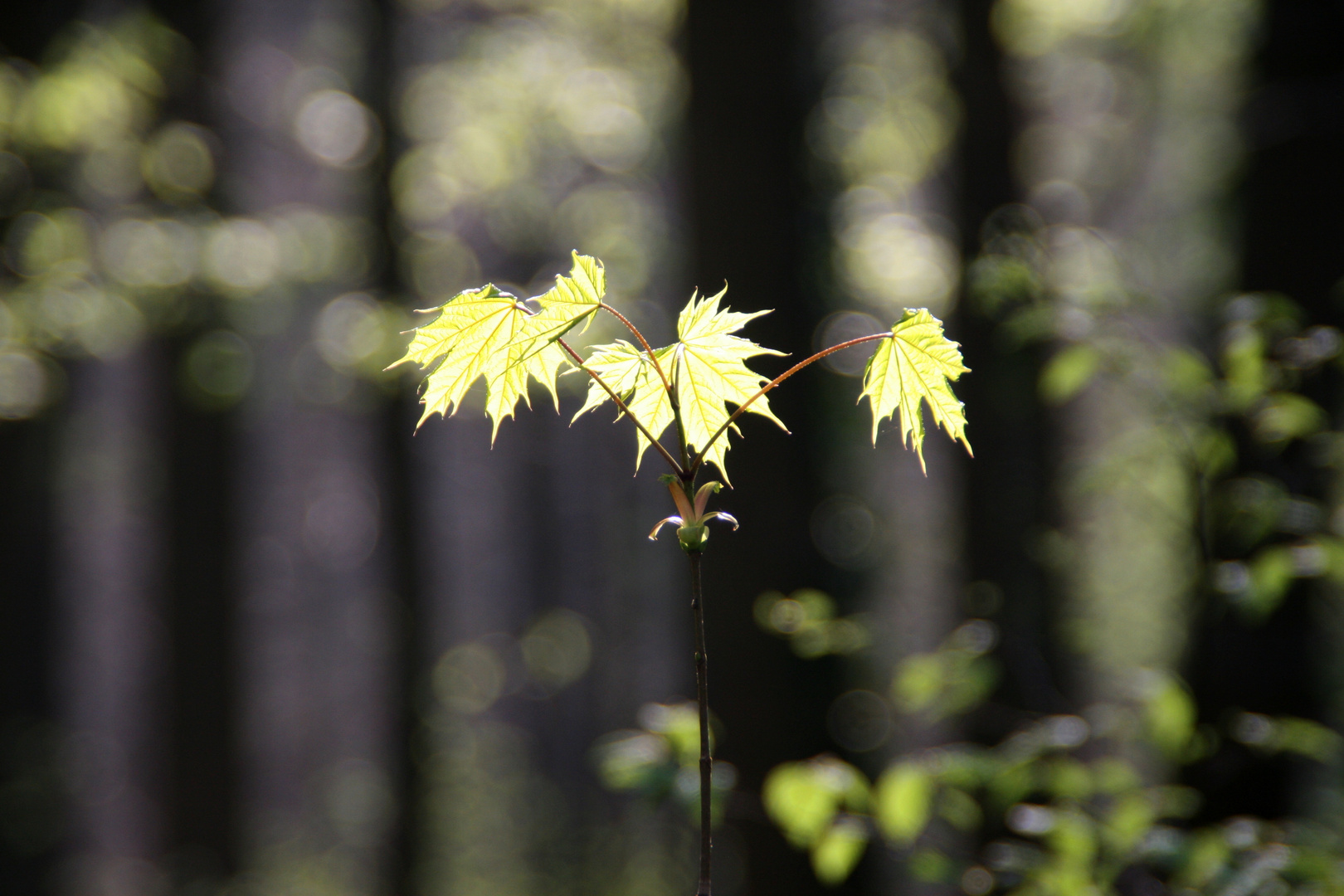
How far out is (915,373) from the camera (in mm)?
944

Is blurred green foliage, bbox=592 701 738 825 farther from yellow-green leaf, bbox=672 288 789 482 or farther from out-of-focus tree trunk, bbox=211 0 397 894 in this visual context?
out-of-focus tree trunk, bbox=211 0 397 894

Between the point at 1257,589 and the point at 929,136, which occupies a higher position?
the point at 929,136

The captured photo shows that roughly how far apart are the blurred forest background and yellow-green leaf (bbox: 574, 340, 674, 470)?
3.22ft

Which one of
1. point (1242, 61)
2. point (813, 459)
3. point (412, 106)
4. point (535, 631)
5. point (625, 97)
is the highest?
point (625, 97)

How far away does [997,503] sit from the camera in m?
4.07

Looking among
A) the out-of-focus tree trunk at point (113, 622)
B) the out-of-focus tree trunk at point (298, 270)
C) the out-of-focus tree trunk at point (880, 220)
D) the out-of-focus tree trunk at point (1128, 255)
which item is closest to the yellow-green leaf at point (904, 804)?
the out-of-focus tree trunk at point (1128, 255)

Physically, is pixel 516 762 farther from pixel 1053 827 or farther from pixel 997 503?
pixel 1053 827

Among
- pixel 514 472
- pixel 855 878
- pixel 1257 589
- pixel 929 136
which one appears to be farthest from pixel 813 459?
pixel 514 472

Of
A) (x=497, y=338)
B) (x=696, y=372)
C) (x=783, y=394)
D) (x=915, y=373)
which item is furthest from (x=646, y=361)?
(x=783, y=394)

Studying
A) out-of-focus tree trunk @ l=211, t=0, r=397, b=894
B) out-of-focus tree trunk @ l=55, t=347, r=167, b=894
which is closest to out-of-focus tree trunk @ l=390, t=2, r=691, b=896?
out-of-focus tree trunk @ l=211, t=0, r=397, b=894

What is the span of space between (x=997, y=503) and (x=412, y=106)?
534 cm

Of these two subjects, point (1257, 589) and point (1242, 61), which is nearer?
point (1257, 589)

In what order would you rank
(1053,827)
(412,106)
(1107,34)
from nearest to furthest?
(1053,827)
(1107,34)
(412,106)

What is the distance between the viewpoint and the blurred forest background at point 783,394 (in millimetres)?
2109
